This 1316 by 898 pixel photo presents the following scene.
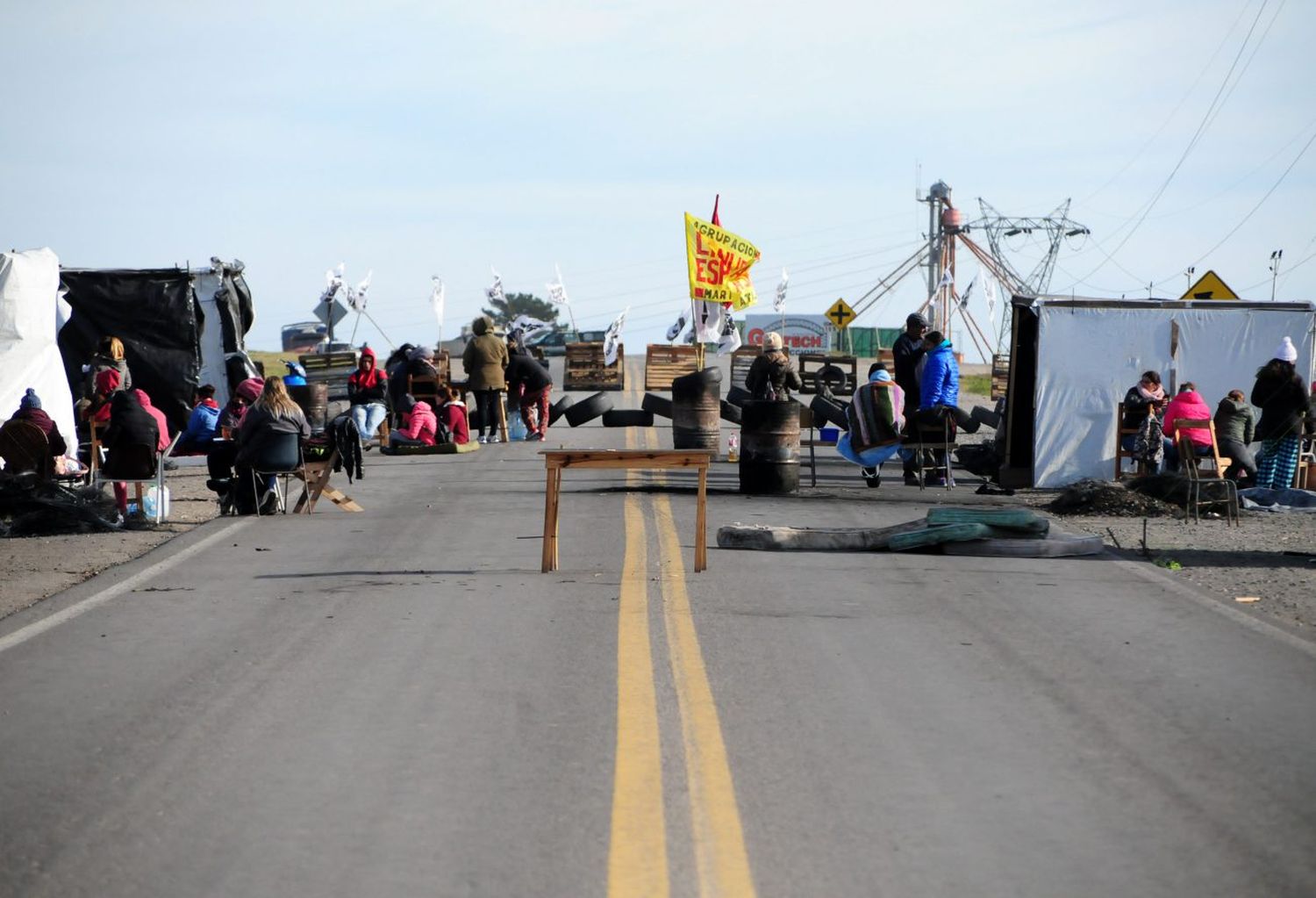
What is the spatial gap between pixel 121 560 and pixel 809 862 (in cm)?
937

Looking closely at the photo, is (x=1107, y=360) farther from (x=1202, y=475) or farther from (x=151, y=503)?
(x=151, y=503)

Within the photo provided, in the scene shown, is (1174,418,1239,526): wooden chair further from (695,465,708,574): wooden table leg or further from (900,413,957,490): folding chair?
(695,465,708,574): wooden table leg

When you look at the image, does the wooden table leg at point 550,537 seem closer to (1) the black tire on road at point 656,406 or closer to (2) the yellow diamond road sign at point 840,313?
(1) the black tire on road at point 656,406

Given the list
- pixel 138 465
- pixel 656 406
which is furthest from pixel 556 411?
pixel 138 465

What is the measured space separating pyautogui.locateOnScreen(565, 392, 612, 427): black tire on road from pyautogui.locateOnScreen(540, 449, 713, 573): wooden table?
1804 cm

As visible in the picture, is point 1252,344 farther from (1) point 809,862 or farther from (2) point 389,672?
(1) point 809,862

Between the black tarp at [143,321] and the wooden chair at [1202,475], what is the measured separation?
1379 centimetres

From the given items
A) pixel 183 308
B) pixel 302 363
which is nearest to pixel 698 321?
pixel 302 363

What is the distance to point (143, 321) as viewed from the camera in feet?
76.1

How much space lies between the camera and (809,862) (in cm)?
514

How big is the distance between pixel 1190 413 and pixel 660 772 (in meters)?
14.4

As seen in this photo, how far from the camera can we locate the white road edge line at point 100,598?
931 cm

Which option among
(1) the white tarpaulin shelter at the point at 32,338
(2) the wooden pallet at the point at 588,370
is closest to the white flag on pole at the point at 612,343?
(2) the wooden pallet at the point at 588,370

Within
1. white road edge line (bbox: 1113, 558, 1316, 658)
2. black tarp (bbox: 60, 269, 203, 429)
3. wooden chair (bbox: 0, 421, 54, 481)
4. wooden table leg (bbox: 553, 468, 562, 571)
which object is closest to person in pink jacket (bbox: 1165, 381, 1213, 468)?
white road edge line (bbox: 1113, 558, 1316, 658)
